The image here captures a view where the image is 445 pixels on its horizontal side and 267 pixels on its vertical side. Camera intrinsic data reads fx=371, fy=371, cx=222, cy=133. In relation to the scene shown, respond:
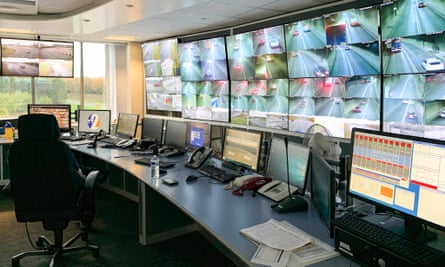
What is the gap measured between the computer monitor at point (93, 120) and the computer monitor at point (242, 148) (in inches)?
107

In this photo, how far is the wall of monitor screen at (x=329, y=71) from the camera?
317cm

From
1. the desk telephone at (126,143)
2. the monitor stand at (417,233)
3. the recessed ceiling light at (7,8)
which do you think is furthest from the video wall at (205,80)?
the monitor stand at (417,233)

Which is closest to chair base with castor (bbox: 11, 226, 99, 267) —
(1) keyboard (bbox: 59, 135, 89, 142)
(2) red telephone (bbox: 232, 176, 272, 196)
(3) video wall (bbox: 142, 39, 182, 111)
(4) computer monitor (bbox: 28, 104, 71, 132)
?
(2) red telephone (bbox: 232, 176, 272, 196)

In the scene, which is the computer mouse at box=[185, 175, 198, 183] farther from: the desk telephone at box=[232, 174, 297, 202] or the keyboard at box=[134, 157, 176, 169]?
the keyboard at box=[134, 157, 176, 169]

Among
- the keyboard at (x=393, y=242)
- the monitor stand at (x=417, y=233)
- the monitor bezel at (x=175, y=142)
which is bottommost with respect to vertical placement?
the monitor stand at (x=417, y=233)

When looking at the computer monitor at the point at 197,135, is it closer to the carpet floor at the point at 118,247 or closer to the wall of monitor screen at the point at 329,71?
the carpet floor at the point at 118,247

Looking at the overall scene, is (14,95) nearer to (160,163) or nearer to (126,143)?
(126,143)

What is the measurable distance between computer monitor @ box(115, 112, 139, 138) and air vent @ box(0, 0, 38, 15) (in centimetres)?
170

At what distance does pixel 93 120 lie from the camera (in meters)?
5.37

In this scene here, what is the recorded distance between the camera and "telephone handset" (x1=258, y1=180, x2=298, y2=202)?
2.32m

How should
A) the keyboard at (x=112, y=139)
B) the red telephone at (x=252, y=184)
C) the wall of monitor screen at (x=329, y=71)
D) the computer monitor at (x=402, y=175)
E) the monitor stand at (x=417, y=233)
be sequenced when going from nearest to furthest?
the computer monitor at (x=402, y=175) → the monitor stand at (x=417, y=233) → the red telephone at (x=252, y=184) → the wall of monitor screen at (x=329, y=71) → the keyboard at (x=112, y=139)

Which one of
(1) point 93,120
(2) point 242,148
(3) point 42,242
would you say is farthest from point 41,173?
(1) point 93,120

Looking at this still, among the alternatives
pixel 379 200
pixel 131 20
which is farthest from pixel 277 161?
pixel 131 20

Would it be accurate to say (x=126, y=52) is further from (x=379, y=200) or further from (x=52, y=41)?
(x=379, y=200)
